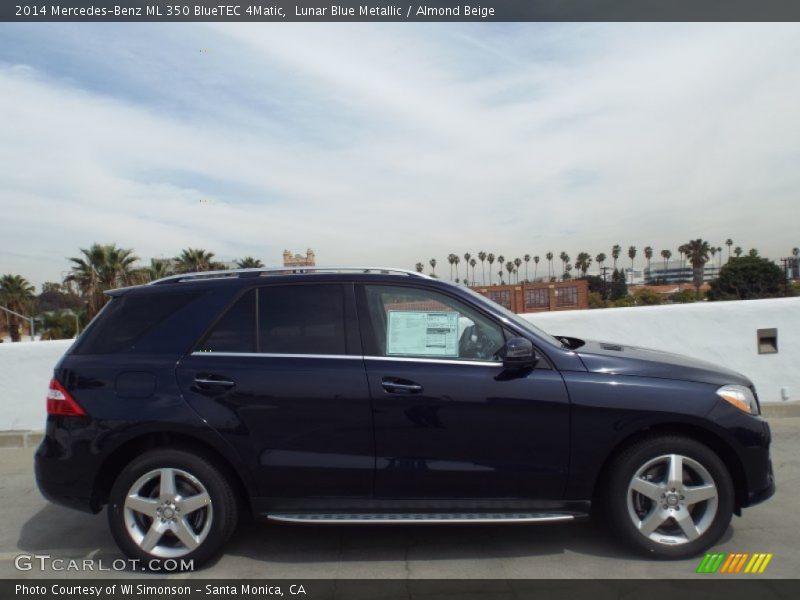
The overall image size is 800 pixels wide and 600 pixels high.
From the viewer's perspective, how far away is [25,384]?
7117 mm

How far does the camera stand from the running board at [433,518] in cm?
361

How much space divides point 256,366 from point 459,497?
1.44 m

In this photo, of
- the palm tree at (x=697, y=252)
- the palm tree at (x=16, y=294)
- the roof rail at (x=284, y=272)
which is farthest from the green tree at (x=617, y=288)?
the roof rail at (x=284, y=272)

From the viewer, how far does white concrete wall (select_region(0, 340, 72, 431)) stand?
709 centimetres

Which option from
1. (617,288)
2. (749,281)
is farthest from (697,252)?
(749,281)

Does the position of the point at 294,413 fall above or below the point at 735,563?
above

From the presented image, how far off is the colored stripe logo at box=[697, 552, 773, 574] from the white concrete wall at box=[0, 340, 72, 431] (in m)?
6.69

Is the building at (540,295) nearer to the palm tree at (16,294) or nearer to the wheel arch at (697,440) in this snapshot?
the wheel arch at (697,440)

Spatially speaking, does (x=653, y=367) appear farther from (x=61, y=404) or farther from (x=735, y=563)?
(x=61, y=404)

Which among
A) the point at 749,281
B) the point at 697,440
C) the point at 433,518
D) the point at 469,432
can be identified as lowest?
the point at 433,518

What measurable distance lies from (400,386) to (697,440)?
1.83 meters

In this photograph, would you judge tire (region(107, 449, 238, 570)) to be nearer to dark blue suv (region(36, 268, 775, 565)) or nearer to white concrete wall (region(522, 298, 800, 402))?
dark blue suv (region(36, 268, 775, 565))
